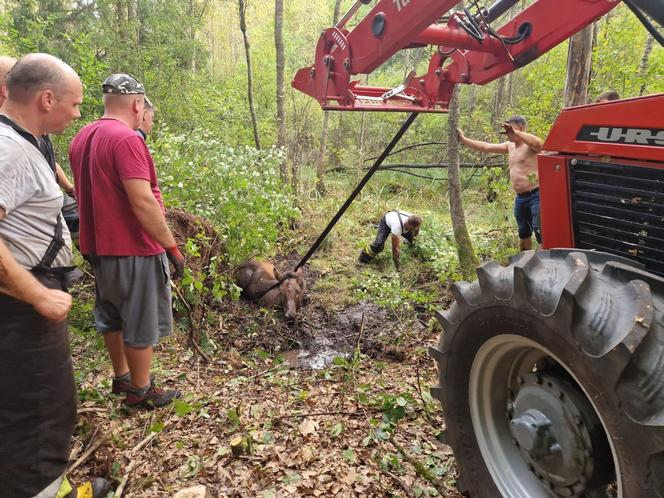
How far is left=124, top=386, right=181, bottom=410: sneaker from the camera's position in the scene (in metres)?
3.14

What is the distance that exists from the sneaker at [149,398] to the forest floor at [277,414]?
0.23 ft

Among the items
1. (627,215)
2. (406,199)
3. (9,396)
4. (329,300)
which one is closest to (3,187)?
(9,396)

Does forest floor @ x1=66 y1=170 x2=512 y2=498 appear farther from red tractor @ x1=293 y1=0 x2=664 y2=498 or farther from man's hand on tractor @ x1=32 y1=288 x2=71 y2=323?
man's hand on tractor @ x1=32 y1=288 x2=71 y2=323

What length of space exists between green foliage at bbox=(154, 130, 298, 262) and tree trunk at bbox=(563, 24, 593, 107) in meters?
3.99

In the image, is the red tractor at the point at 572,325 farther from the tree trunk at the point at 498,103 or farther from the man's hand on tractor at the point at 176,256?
the tree trunk at the point at 498,103

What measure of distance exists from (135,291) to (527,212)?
571cm

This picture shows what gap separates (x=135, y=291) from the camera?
2916mm

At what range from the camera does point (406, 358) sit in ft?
14.9

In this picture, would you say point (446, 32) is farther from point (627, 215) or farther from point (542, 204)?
point (627, 215)

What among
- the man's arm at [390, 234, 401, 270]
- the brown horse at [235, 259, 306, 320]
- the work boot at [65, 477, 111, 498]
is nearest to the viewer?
the work boot at [65, 477, 111, 498]

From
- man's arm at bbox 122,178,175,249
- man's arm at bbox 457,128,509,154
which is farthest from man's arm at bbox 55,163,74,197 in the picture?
man's arm at bbox 457,128,509,154

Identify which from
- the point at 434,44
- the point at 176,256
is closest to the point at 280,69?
the point at 434,44

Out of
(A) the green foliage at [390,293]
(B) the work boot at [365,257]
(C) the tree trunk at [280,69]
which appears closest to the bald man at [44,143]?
(A) the green foliage at [390,293]

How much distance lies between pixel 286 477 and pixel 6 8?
1504cm
